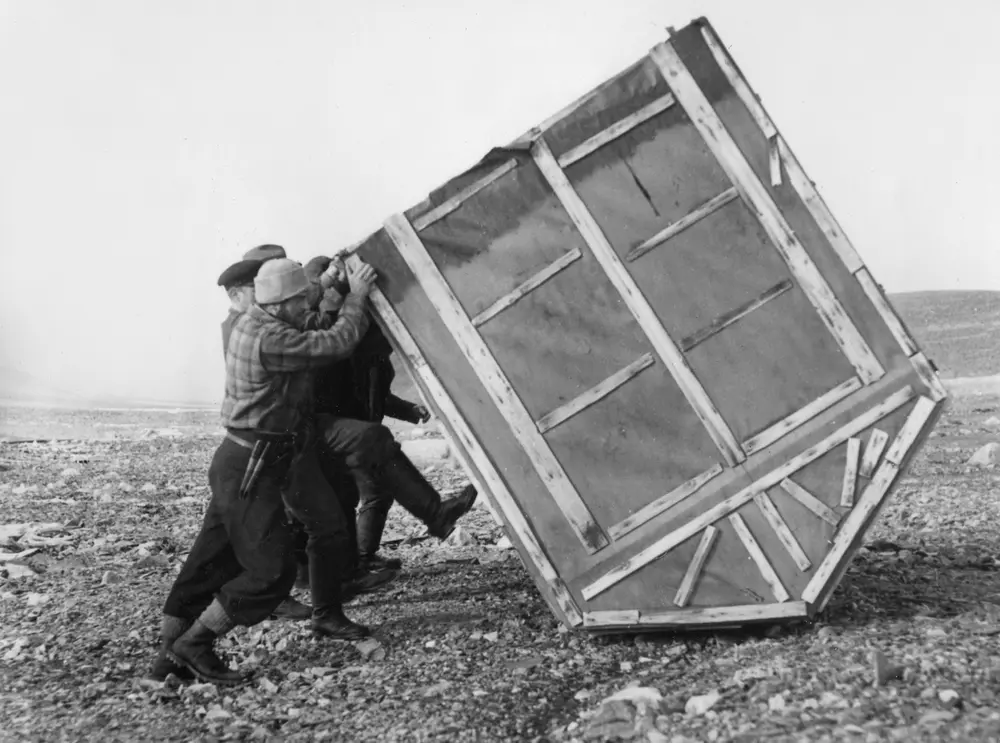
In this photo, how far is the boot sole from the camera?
4.42m

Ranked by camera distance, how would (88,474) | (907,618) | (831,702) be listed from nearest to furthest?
(831,702)
(907,618)
(88,474)

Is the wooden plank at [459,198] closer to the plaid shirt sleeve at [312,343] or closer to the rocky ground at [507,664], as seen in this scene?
the plaid shirt sleeve at [312,343]

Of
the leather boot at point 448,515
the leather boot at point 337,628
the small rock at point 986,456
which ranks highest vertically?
the leather boot at point 448,515

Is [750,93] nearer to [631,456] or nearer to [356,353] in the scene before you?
[631,456]

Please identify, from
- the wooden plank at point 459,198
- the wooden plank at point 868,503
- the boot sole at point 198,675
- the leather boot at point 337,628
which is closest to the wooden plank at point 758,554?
the wooden plank at point 868,503

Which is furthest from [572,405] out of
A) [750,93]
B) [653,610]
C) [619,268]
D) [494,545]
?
[494,545]

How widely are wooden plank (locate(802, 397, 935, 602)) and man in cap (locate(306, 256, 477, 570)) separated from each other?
178 cm

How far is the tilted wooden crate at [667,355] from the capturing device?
13.8ft

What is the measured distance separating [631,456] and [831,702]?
4.39 ft

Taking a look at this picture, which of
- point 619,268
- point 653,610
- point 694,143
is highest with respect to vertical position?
point 694,143

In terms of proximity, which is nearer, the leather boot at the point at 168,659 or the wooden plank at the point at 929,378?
the wooden plank at the point at 929,378

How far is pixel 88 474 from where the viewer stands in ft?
41.5

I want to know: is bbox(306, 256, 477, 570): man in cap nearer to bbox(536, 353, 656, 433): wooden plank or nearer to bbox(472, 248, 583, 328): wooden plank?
bbox(472, 248, 583, 328): wooden plank

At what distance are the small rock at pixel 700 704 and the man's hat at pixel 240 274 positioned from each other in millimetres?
2920
